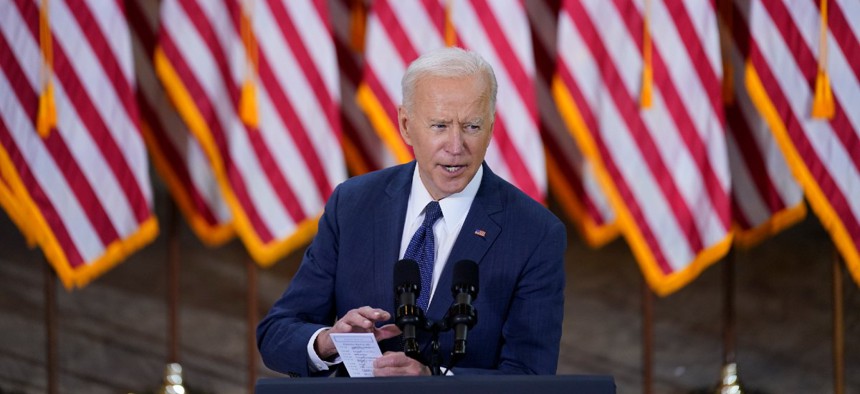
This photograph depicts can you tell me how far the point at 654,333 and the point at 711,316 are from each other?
25cm

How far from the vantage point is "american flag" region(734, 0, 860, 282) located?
13.9ft

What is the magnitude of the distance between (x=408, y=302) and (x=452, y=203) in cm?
40

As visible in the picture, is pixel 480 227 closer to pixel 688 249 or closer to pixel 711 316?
pixel 688 249

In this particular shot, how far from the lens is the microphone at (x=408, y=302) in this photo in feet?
6.15

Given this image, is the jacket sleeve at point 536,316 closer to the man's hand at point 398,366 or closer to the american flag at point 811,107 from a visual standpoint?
the man's hand at point 398,366

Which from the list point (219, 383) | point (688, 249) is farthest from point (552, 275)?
point (219, 383)

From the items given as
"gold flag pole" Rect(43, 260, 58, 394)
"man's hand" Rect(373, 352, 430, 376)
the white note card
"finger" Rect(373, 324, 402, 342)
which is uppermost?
"gold flag pole" Rect(43, 260, 58, 394)

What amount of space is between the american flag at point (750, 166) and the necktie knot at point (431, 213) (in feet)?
8.43

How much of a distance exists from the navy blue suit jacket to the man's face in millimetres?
107

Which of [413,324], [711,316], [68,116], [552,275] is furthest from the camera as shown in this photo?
[711,316]

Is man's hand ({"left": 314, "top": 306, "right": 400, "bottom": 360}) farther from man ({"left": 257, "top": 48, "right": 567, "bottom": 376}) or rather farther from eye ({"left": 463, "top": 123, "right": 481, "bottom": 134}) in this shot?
eye ({"left": 463, "top": 123, "right": 481, "bottom": 134})

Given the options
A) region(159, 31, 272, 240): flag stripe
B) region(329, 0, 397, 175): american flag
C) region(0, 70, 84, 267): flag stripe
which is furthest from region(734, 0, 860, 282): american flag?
region(0, 70, 84, 267): flag stripe

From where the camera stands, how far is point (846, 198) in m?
4.24

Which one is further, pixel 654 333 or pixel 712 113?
pixel 654 333
